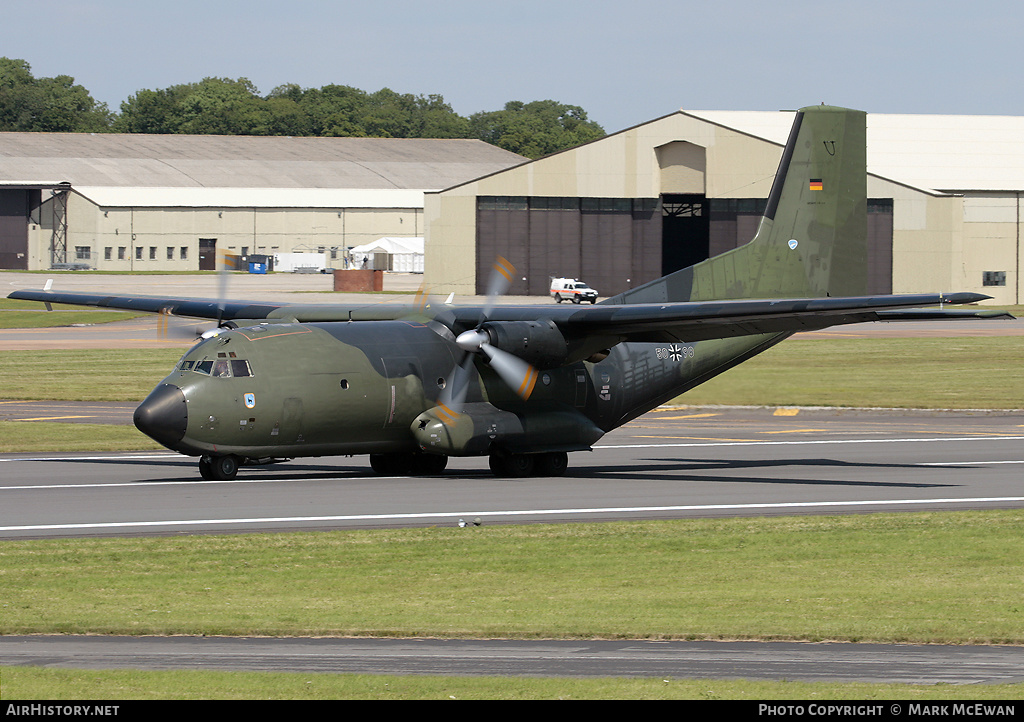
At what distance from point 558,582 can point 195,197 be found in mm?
137046

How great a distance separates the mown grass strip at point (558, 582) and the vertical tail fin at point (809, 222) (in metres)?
10.3

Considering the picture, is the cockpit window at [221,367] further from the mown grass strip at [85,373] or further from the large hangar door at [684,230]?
the large hangar door at [684,230]

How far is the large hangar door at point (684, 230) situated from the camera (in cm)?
10462

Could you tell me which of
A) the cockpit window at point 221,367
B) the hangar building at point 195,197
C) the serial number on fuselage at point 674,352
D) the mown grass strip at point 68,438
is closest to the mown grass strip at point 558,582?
the cockpit window at point 221,367

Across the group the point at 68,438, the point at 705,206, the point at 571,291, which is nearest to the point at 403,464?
the point at 68,438

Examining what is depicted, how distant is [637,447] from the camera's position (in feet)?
118

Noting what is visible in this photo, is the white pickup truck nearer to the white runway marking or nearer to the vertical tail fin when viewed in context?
the vertical tail fin

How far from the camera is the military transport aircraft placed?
26547 millimetres

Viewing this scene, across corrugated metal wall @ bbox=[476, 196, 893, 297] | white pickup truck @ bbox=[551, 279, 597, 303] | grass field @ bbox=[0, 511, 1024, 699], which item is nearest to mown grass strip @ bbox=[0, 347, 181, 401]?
grass field @ bbox=[0, 511, 1024, 699]

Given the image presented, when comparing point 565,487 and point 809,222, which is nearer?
point 565,487

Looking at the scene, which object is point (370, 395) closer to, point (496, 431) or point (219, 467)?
point (496, 431)

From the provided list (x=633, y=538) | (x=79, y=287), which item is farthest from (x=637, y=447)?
(x=79, y=287)

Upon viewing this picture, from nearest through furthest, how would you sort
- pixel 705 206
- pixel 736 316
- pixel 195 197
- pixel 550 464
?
pixel 736 316 < pixel 550 464 < pixel 705 206 < pixel 195 197

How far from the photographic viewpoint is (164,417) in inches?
1003
